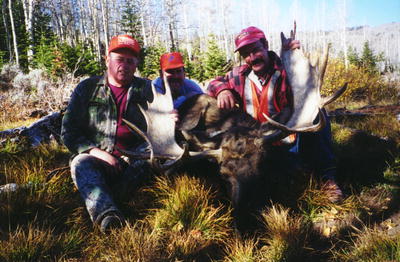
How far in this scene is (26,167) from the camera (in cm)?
360

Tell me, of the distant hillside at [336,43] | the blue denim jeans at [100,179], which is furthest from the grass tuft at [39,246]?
the distant hillside at [336,43]

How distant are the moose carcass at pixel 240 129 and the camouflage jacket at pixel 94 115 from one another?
0.38 m

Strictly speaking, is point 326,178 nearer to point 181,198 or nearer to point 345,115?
point 181,198

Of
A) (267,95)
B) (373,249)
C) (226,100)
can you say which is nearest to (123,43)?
(226,100)

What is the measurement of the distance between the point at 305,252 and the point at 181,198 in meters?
1.22

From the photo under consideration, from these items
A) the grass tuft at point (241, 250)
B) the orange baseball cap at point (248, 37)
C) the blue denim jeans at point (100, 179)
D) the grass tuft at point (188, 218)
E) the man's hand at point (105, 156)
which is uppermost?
the orange baseball cap at point (248, 37)

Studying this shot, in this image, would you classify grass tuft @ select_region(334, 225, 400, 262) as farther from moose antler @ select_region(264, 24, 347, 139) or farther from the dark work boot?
the dark work boot

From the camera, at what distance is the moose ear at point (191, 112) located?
3.62 m

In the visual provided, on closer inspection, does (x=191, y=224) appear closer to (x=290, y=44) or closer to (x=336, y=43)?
(x=290, y=44)

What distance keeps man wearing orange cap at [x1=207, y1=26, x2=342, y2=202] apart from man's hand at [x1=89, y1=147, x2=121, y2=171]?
1.34 meters

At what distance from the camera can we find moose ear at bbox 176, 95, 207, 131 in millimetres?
3620

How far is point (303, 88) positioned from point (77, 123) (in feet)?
8.43

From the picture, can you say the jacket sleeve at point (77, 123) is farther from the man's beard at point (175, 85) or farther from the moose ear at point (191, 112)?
the man's beard at point (175, 85)

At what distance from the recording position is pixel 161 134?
335 centimetres
